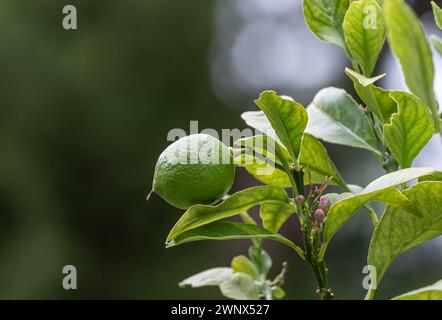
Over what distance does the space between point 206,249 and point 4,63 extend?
2130 mm

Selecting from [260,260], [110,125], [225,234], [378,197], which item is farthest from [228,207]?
[110,125]

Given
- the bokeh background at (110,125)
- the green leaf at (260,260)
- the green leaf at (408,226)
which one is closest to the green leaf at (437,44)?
the green leaf at (408,226)

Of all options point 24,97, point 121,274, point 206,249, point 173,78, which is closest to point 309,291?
point 206,249

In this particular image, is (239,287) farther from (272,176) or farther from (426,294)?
(426,294)

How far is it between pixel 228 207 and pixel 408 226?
0.55 ft

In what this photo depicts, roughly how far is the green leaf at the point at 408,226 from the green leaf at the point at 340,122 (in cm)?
10

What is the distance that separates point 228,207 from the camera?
0.56m

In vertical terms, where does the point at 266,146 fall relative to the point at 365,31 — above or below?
below

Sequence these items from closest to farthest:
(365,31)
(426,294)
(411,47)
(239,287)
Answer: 1. (411,47)
2. (426,294)
3. (365,31)
4. (239,287)

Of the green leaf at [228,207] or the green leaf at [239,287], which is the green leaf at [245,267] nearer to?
the green leaf at [239,287]

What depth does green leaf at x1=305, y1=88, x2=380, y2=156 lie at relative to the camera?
643 mm

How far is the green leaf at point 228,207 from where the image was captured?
21.2 inches

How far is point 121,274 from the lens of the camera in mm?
4637

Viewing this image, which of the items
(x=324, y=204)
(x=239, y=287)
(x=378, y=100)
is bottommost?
(x=239, y=287)
